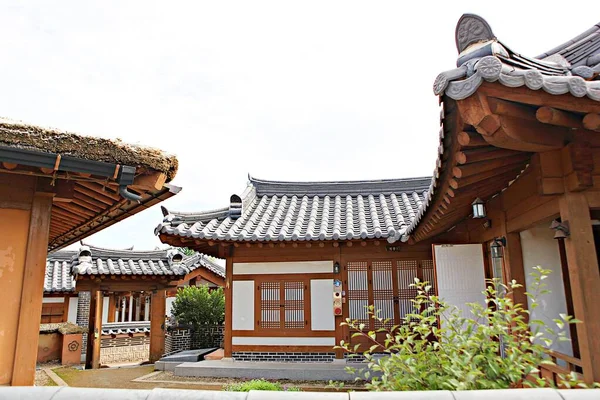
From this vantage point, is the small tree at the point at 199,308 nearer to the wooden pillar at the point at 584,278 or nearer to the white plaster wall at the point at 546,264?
the white plaster wall at the point at 546,264

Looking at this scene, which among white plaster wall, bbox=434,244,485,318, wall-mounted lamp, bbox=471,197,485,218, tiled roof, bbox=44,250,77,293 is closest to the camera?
wall-mounted lamp, bbox=471,197,485,218

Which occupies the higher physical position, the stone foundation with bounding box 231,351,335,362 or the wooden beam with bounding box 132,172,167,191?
A: the wooden beam with bounding box 132,172,167,191

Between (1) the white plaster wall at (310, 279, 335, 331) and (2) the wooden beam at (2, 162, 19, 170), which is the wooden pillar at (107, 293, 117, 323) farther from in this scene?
(2) the wooden beam at (2, 162, 19, 170)

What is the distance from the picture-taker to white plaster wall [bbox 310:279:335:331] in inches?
378

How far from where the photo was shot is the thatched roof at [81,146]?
9.77ft

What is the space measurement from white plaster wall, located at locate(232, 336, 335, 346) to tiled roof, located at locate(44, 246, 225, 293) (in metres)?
4.55

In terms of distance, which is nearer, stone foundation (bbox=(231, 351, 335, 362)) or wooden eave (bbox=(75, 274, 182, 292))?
stone foundation (bbox=(231, 351, 335, 362))

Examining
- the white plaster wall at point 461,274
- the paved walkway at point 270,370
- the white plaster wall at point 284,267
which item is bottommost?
the paved walkway at point 270,370

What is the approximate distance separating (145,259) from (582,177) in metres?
13.5

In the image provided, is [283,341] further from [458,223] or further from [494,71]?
[494,71]

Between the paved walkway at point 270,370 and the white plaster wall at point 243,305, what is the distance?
32.1 inches

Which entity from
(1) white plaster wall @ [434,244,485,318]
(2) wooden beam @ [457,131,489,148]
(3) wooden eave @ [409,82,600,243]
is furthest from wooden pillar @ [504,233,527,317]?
(2) wooden beam @ [457,131,489,148]

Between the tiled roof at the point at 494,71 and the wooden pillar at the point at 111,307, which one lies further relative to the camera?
the wooden pillar at the point at 111,307

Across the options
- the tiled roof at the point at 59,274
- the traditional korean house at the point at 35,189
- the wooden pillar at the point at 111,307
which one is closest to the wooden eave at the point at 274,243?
the traditional korean house at the point at 35,189
